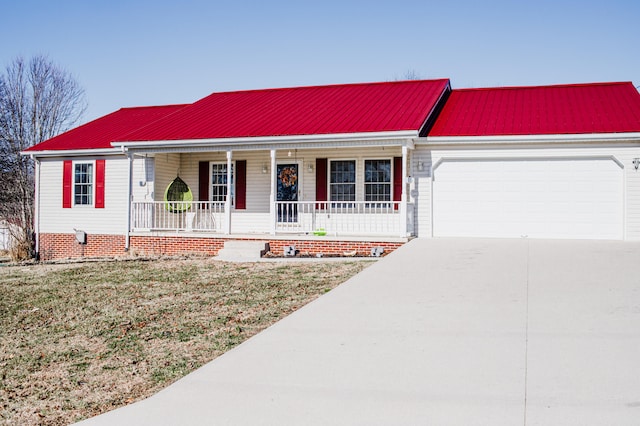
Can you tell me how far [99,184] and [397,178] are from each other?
30.3 ft

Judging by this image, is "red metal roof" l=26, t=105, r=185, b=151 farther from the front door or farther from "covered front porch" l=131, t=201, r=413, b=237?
the front door

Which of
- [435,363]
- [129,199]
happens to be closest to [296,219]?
[129,199]

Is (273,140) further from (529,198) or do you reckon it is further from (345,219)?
(529,198)

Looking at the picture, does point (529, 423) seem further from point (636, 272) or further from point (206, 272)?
point (206, 272)

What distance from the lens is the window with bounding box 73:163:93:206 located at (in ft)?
63.9

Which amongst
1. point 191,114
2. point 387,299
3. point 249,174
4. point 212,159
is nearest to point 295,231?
point 249,174

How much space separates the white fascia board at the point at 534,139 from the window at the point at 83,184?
34.0 feet

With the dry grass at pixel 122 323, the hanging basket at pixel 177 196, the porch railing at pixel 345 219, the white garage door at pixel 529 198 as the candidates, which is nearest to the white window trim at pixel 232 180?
the hanging basket at pixel 177 196

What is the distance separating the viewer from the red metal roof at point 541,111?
15.2 metres

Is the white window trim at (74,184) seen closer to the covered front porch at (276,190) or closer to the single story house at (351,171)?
the single story house at (351,171)

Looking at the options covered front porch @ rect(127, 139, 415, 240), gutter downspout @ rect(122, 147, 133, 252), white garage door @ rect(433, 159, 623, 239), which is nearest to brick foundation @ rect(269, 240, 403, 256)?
covered front porch @ rect(127, 139, 415, 240)

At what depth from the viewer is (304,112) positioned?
1842cm

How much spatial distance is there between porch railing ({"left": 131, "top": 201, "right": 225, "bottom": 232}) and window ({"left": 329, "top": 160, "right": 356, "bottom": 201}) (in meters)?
3.23

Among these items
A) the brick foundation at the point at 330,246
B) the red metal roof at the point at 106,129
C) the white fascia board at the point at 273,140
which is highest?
the red metal roof at the point at 106,129
